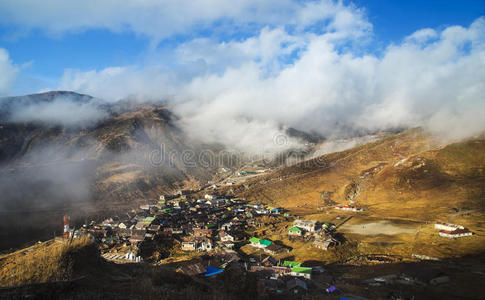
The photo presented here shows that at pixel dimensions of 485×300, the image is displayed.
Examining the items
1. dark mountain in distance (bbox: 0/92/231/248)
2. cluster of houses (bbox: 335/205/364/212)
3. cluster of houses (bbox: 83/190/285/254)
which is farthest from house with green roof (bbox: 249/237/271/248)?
dark mountain in distance (bbox: 0/92/231/248)

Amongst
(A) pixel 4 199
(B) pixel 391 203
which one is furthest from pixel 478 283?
(A) pixel 4 199

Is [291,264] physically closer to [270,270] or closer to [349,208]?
[270,270]

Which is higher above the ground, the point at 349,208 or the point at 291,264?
the point at 349,208

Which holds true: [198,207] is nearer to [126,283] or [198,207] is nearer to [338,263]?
[338,263]

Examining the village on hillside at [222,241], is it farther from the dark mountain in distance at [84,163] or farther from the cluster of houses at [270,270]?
the dark mountain in distance at [84,163]

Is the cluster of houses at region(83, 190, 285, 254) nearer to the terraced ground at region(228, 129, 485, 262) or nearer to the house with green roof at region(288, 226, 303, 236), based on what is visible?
the house with green roof at region(288, 226, 303, 236)

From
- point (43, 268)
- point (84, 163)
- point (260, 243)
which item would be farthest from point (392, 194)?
point (84, 163)
